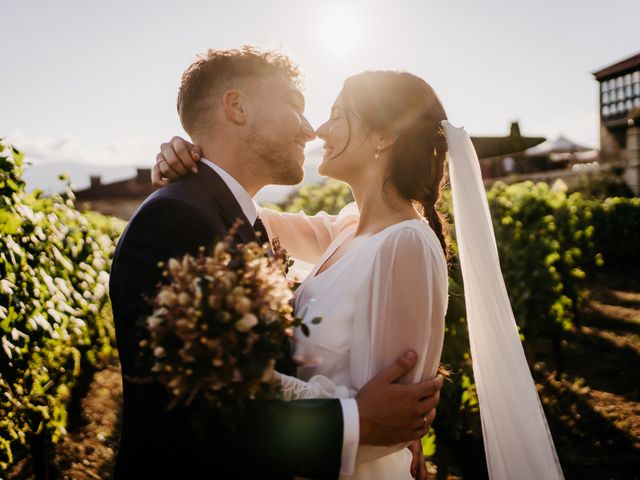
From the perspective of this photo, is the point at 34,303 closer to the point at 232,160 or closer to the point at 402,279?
the point at 232,160

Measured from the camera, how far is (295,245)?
4.09m

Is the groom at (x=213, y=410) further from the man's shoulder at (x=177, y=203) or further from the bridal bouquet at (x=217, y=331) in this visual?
the bridal bouquet at (x=217, y=331)

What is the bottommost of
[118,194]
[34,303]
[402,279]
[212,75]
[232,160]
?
[34,303]

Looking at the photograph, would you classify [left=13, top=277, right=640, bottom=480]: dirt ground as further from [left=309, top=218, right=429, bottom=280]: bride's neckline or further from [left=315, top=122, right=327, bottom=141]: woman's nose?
[left=315, top=122, right=327, bottom=141]: woman's nose

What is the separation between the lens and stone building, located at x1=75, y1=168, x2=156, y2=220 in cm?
4497

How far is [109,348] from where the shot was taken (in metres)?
8.70

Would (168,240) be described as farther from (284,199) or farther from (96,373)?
(284,199)

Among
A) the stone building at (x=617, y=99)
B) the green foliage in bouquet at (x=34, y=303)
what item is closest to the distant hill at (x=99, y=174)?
the green foliage in bouquet at (x=34, y=303)

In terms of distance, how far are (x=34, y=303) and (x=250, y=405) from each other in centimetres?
311

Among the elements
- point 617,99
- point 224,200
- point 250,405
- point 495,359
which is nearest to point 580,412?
point 495,359

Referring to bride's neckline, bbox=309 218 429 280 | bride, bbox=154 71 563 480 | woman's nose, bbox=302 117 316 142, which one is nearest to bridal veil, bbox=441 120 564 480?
bride, bbox=154 71 563 480

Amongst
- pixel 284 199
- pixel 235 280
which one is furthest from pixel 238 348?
pixel 284 199

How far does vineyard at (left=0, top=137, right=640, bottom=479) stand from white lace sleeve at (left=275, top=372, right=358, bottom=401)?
1.85 meters

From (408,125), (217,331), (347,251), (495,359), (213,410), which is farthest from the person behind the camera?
(408,125)
